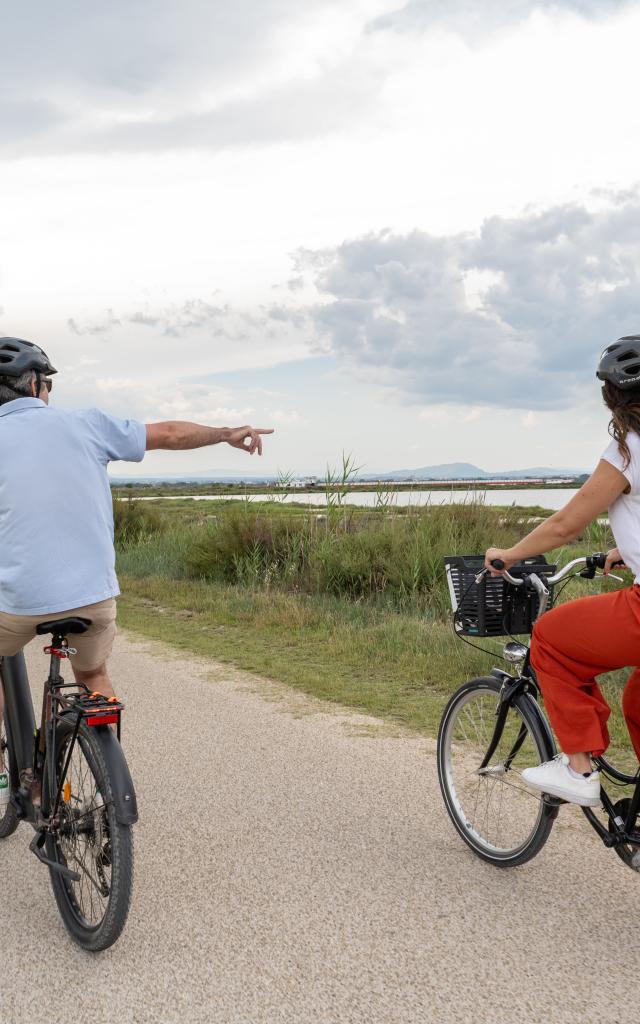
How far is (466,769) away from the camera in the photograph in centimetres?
466

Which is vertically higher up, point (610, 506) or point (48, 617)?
point (610, 506)

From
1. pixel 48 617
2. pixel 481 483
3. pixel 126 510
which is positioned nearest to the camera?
pixel 48 617

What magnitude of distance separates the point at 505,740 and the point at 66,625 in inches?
82.7

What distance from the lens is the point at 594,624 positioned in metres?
3.46

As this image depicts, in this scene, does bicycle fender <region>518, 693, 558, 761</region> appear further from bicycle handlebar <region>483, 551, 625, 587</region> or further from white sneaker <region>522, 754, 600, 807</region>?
bicycle handlebar <region>483, 551, 625, 587</region>

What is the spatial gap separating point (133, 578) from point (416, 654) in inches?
327

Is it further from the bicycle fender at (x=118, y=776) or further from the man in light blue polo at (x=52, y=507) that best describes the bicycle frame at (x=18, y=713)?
the bicycle fender at (x=118, y=776)

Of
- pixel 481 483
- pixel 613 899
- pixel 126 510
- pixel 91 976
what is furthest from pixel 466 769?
pixel 126 510

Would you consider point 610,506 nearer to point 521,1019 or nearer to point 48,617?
point 521,1019

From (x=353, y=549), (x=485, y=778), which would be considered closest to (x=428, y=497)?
(x=353, y=549)

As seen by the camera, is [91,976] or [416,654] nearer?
[91,976]

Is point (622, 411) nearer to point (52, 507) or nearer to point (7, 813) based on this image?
point (52, 507)

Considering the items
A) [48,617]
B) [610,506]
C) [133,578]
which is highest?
[610,506]

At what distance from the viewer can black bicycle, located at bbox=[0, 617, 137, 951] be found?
11.0 ft
